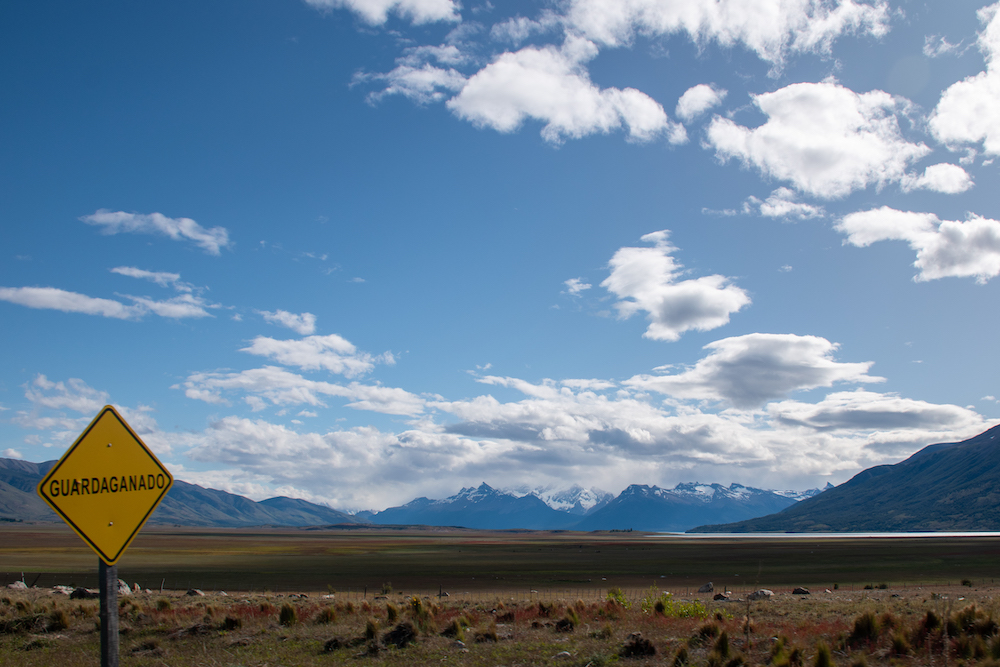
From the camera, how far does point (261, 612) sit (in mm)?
18438

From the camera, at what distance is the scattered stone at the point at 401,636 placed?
13854 millimetres

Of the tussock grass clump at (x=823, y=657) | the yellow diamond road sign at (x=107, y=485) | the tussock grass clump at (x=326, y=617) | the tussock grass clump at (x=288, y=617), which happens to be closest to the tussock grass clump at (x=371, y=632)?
the tussock grass clump at (x=326, y=617)

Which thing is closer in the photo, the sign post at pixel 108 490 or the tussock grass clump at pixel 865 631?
the sign post at pixel 108 490

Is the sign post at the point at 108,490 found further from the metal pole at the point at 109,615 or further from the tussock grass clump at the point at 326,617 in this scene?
the tussock grass clump at the point at 326,617

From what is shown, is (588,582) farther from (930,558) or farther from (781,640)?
(930,558)

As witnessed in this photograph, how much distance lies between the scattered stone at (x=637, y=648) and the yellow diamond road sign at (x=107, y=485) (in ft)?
32.9

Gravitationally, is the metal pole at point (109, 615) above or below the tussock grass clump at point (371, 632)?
above

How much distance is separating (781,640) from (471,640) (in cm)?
700

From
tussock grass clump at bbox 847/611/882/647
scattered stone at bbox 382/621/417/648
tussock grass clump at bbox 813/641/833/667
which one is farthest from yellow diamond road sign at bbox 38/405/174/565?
tussock grass clump at bbox 847/611/882/647

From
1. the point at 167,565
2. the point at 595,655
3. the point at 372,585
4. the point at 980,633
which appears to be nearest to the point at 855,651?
the point at 980,633

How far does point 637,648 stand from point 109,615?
10.3 metres

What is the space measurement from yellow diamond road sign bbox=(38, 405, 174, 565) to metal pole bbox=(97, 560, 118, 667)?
14 centimetres

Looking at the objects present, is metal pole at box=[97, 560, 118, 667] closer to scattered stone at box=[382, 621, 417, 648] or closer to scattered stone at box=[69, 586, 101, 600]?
scattered stone at box=[382, 621, 417, 648]

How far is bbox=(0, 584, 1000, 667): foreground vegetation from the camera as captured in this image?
11.2m
